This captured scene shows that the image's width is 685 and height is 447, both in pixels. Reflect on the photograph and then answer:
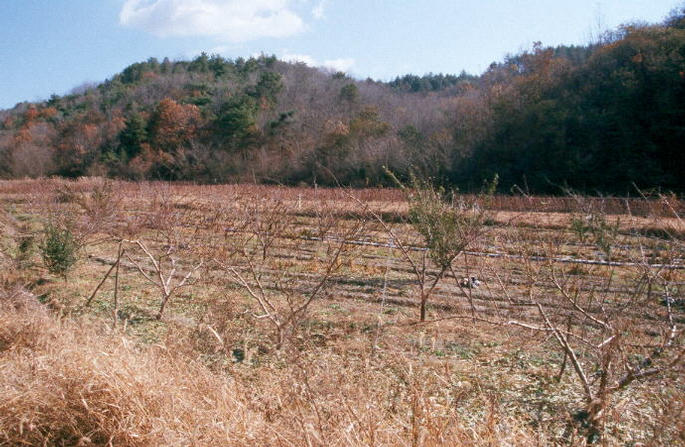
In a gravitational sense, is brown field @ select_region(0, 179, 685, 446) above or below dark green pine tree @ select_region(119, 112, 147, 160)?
below

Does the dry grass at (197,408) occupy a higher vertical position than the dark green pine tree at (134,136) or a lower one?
lower

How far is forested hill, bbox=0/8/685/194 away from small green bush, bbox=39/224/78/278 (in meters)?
4.54

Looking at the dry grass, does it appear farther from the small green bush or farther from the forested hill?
the forested hill

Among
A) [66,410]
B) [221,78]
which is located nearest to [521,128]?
[66,410]

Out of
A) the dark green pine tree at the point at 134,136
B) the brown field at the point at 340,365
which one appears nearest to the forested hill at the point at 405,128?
the dark green pine tree at the point at 134,136

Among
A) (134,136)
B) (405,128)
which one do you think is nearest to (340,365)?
(405,128)

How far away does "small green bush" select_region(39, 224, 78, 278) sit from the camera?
31.6 feet

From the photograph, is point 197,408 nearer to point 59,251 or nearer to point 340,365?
point 340,365

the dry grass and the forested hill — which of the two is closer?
the dry grass

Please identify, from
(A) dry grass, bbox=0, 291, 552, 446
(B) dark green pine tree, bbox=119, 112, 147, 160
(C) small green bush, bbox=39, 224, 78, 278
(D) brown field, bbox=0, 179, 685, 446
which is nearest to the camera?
(A) dry grass, bbox=0, 291, 552, 446

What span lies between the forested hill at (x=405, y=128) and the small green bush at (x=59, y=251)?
4536 mm

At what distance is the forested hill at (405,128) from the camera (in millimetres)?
29719

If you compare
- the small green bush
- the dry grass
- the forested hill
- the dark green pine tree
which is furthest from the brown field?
the dark green pine tree

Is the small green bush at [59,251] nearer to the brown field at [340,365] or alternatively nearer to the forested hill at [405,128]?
the brown field at [340,365]
